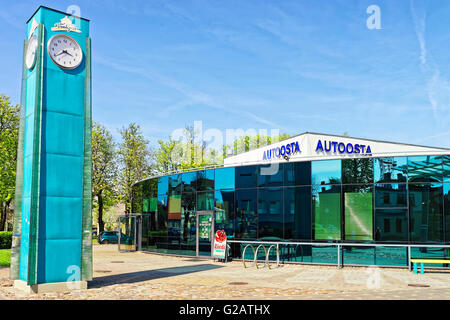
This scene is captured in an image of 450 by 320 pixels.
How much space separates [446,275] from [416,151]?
35.5 ft

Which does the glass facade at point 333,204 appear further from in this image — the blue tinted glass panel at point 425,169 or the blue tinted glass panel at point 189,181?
the blue tinted glass panel at point 189,181

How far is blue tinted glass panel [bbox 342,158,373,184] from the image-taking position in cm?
1884

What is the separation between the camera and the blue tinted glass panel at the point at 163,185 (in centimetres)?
2556

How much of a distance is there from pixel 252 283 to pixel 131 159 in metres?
36.2

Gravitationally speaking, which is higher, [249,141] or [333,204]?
[249,141]

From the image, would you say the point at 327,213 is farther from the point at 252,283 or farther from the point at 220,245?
the point at 252,283

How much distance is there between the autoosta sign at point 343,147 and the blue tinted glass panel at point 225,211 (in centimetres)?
645

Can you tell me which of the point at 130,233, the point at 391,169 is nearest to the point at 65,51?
the point at 391,169

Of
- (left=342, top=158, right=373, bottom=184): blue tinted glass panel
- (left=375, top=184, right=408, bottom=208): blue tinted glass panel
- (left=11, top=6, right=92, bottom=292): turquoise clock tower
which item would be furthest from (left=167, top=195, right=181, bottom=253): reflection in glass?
(left=11, top=6, right=92, bottom=292): turquoise clock tower

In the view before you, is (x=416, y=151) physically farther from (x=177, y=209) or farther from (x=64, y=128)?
(x=64, y=128)

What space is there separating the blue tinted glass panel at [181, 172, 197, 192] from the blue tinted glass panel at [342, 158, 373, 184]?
7.90 m

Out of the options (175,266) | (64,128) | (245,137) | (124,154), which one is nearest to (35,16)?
(64,128)

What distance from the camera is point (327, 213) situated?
19297 millimetres

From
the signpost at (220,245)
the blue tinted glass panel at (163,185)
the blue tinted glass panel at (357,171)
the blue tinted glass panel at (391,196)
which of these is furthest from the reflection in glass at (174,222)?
the blue tinted glass panel at (391,196)
